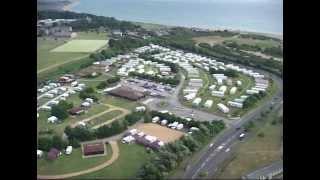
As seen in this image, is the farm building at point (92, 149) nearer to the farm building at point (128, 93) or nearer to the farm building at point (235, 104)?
the farm building at point (128, 93)

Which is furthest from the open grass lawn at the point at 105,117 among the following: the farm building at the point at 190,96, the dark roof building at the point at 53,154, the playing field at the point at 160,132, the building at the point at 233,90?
the building at the point at 233,90

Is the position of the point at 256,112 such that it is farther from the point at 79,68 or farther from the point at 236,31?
the point at 79,68

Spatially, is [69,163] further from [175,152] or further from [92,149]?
[175,152]

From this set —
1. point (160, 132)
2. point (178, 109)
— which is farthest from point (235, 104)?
point (160, 132)

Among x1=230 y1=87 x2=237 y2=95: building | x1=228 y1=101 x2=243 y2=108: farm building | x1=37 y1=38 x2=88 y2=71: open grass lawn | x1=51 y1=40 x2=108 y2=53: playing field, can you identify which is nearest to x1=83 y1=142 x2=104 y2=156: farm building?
x1=37 y1=38 x2=88 y2=71: open grass lawn

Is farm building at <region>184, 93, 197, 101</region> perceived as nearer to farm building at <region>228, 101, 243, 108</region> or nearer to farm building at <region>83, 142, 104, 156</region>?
farm building at <region>228, 101, 243, 108</region>
